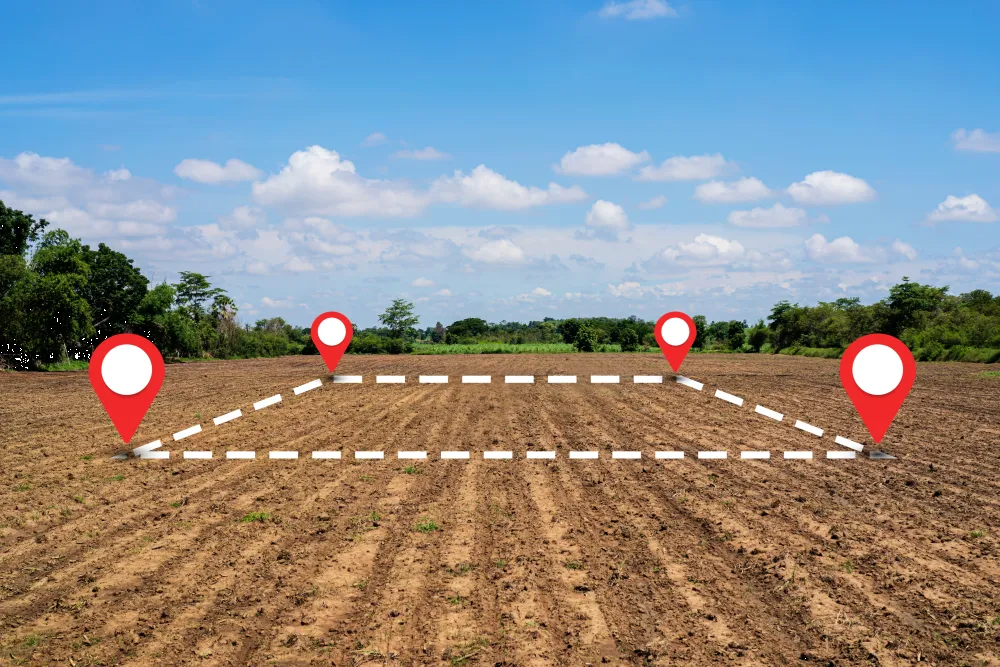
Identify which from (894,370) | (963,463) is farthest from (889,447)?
(894,370)

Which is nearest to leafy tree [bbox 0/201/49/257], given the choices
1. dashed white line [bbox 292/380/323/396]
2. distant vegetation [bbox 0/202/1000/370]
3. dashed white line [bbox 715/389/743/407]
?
distant vegetation [bbox 0/202/1000/370]

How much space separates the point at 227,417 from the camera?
16766 millimetres

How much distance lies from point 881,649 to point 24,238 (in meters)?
57.2

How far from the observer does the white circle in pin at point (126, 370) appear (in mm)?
7148

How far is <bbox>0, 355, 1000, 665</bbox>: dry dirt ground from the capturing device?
4957mm

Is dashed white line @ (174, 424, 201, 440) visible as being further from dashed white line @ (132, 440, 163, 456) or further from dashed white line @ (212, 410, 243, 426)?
dashed white line @ (212, 410, 243, 426)

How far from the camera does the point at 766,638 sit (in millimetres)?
5027

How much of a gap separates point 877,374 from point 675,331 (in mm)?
3544

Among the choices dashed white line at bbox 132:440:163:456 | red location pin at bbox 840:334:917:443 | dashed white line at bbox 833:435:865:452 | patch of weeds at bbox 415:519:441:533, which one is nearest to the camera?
red location pin at bbox 840:334:917:443

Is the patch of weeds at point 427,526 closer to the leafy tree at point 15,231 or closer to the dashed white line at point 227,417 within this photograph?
the dashed white line at point 227,417

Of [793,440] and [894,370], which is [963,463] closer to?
[793,440]

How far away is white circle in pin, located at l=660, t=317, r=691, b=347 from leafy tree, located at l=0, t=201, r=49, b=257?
5099 cm

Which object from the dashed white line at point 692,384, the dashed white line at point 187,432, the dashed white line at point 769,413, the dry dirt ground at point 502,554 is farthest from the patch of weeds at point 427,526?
the dashed white line at point 692,384

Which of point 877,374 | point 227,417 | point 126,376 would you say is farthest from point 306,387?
point 877,374
